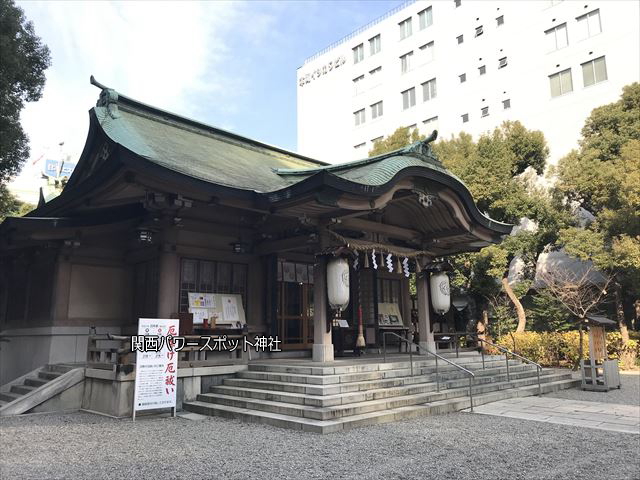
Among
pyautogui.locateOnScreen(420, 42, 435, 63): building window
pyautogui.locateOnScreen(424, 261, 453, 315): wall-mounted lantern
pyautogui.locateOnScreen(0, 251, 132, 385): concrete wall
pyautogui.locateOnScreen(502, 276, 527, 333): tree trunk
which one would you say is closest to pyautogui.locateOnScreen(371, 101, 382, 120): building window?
pyautogui.locateOnScreen(420, 42, 435, 63): building window

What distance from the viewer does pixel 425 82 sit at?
117ft

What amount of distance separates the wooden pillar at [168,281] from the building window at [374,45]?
3357cm

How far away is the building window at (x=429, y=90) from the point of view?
35.1m

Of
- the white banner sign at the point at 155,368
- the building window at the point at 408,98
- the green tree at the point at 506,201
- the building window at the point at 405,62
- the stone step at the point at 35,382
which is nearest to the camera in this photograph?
the white banner sign at the point at 155,368

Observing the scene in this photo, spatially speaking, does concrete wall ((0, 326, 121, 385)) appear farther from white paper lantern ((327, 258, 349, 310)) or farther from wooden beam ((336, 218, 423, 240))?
wooden beam ((336, 218, 423, 240))

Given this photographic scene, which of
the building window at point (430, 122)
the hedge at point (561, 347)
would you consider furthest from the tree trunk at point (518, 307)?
the building window at point (430, 122)

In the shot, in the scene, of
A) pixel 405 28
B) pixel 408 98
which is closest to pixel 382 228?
pixel 408 98

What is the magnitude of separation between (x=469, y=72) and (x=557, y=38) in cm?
591

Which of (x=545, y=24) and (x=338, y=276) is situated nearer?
(x=338, y=276)

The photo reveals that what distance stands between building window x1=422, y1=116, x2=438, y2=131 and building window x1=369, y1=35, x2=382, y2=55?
333 inches

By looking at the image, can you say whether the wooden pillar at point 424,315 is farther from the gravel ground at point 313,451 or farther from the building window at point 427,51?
the building window at point 427,51

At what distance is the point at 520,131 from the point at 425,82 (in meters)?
14.8

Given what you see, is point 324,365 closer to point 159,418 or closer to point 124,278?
point 159,418

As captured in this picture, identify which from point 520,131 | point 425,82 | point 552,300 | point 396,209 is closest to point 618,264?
point 552,300
